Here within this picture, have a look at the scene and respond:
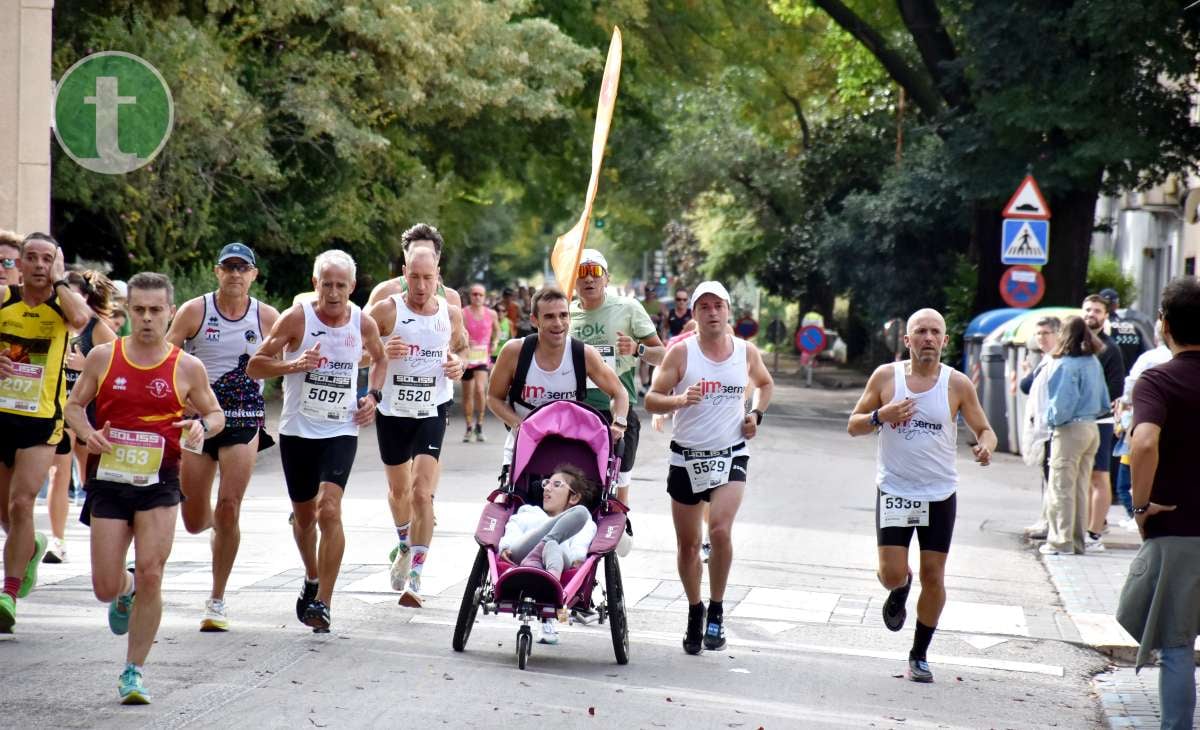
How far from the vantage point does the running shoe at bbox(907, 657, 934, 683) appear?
8430 millimetres

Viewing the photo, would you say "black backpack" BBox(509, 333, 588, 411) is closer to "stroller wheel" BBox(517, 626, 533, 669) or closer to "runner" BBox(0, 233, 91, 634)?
"stroller wheel" BBox(517, 626, 533, 669)

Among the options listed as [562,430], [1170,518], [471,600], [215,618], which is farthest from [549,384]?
[1170,518]

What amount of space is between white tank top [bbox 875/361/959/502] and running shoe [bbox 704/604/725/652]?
3.73 feet

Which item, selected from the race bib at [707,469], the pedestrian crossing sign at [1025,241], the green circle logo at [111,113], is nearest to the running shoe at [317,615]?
the race bib at [707,469]

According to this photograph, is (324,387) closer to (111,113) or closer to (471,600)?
(471,600)

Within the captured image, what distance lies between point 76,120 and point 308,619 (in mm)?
5085

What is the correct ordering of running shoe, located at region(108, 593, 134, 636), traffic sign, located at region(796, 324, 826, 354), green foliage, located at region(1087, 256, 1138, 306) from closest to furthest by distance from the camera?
running shoe, located at region(108, 593, 134, 636), green foliage, located at region(1087, 256, 1138, 306), traffic sign, located at region(796, 324, 826, 354)

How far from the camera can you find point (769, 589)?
11273mm

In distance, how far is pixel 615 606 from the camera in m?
8.20

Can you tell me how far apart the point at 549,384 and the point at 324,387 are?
1.21 m

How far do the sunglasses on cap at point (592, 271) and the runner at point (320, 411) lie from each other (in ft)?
6.60

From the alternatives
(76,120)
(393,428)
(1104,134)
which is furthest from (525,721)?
(1104,134)

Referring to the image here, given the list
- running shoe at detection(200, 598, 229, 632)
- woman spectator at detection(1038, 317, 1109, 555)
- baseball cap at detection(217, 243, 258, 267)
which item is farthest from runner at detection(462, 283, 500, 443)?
running shoe at detection(200, 598, 229, 632)

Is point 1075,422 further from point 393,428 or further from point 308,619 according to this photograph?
point 308,619
